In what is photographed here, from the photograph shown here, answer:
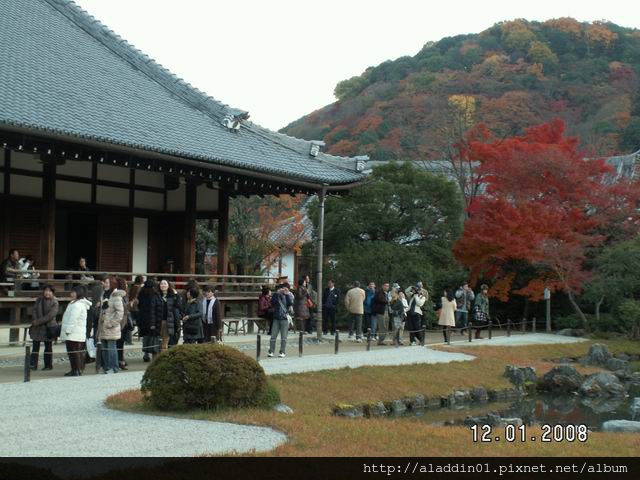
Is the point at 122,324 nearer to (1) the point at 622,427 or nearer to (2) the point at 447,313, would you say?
(1) the point at 622,427

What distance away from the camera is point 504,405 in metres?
18.1

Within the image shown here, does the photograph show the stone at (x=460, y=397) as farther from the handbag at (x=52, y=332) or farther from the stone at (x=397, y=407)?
the handbag at (x=52, y=332)

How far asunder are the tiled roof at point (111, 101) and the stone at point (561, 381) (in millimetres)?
7818

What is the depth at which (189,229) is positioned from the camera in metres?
23.0

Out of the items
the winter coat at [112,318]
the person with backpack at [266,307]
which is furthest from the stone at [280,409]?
the person with backpack at [266,307]

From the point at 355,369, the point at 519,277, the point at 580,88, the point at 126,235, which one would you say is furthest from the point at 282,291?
the point at 580,88

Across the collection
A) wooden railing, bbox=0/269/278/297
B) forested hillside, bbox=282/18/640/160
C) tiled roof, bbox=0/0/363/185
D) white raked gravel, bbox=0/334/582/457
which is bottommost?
white raked gravel, bbox=0/334/582/457

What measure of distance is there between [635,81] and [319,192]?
5092cm

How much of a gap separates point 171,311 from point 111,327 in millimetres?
1935

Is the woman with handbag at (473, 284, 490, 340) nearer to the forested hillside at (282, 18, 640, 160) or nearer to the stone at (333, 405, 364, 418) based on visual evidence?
the stone at (333, 405, 364, 418)

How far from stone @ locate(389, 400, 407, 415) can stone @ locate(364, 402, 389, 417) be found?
0.73 ft

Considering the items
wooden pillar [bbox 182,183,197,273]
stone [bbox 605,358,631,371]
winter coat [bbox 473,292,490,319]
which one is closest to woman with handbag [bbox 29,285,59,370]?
wooden pillar [bbox 182,183,197,273]

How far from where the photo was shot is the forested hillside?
2159 inches

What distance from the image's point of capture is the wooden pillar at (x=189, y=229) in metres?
22.8
